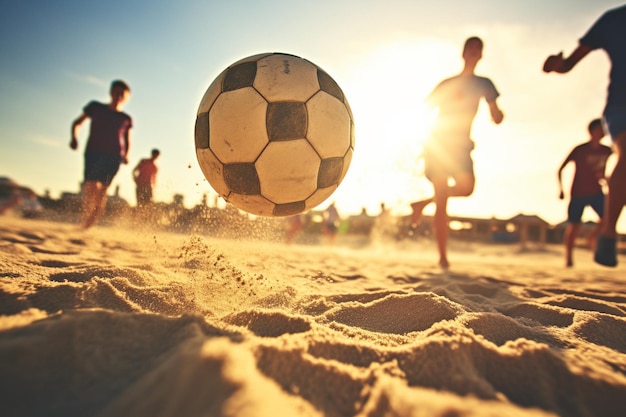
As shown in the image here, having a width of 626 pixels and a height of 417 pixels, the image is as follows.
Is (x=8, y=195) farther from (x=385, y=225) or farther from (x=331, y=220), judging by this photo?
A: (x=385, y=225)

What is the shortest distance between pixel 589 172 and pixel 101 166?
7.18m

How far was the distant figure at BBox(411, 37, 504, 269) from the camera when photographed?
3.77 meters

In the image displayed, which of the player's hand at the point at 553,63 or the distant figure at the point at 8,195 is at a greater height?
the player's hand at the point at 553,63

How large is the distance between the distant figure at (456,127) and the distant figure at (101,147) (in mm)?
4284

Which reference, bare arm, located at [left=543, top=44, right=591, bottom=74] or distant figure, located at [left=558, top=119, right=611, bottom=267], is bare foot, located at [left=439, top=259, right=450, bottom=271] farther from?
distant figure, located at [left=558, top=119, right=611, bottom=267]

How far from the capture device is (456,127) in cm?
383

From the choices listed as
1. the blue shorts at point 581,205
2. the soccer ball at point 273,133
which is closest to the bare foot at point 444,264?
the soccer ball at point 273,133

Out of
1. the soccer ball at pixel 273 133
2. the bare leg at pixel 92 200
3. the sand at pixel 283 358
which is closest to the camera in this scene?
the sand at pixel 283 358

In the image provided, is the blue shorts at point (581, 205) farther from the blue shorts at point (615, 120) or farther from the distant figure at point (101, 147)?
the distant figure at point (101, 147)

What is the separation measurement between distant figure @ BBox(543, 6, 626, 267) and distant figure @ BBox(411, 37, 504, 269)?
122cm

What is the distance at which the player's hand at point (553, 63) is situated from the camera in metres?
2.66

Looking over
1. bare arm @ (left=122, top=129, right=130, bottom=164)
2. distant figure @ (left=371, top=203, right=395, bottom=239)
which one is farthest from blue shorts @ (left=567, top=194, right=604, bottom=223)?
distant figure @ (left=371, top=203, right=395, bottom=239)

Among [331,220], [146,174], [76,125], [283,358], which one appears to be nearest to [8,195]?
[146,174]

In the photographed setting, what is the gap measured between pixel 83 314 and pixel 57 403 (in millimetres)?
360
